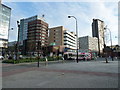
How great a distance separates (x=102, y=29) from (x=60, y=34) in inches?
2639

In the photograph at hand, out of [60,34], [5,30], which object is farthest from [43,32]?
[5,30]

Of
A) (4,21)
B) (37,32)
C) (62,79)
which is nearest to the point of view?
(62,79)

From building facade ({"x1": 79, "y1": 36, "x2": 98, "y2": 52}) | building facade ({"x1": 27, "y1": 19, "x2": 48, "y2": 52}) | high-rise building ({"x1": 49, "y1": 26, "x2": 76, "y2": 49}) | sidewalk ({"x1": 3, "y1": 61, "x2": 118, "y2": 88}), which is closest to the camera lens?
sidewalk ({"x1": 3, "y1": 61, "x2": 118, "y2": 88})

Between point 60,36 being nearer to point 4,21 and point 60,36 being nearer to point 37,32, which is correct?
point 37,32

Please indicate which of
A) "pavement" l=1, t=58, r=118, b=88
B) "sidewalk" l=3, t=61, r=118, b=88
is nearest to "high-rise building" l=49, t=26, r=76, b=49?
"pavement" l=1, t=58, r=118, b=88

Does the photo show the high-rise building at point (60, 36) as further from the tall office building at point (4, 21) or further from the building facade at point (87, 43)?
the building facade at point (87, 43)

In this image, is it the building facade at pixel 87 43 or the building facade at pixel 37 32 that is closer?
the building facade at pixel 37 32

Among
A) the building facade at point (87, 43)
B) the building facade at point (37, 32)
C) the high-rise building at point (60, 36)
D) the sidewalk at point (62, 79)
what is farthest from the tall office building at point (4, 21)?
the building facade at point (87, 43)

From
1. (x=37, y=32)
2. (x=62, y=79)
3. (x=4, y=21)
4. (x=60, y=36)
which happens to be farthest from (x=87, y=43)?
(x=62, y=79)

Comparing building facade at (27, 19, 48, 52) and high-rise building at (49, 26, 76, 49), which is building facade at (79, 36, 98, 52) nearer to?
high-rise building at (49, 26, 76, 49)

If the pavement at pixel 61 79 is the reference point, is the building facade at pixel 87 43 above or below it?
above

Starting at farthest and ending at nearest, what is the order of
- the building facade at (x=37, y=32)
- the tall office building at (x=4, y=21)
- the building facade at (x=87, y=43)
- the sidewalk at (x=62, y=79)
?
the building facade at (x=87, y=43) < the building facade at (x=37, y=32) < the tall office building at (x=4, y=21) < the sidewalk at (x=62, y=79)

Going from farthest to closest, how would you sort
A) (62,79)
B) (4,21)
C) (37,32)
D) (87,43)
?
1. (87,43)
2. (37,32)
3. (4,21)
4. (62,79)

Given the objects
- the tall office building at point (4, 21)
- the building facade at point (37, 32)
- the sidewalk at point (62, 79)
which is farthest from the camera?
the building facade at point (37, 32)
